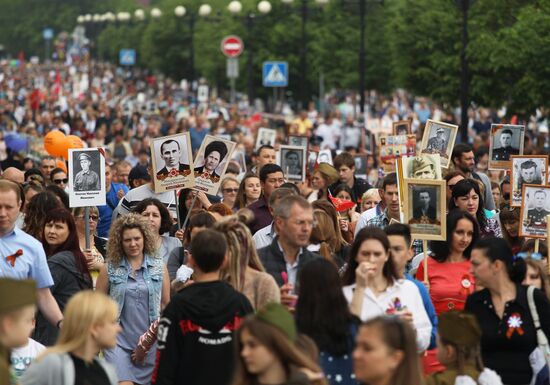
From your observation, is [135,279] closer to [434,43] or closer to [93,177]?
[93,177]

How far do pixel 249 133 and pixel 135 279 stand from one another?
2823cm

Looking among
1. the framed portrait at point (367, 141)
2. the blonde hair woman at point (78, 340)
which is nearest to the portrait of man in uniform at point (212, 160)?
the blonde hair woman at point (78, 340)

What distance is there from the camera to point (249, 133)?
39.2 m

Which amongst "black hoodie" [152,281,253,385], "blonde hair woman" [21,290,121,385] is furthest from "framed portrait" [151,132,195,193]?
"blonde hair woman" [21,290,121,385]

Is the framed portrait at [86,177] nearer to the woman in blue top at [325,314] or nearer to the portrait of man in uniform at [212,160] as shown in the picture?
the portrait of man in uniform at [212,160]

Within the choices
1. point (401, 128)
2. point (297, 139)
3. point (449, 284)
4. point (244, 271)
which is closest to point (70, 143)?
point (297, 139)

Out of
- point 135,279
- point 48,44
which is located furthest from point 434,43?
point 48,44

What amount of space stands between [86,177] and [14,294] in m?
6.81

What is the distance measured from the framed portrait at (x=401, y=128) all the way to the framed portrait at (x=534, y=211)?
25.4ft

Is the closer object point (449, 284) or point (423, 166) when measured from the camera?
point (449, 284)

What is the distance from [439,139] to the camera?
16.6m

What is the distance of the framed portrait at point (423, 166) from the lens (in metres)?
13.8

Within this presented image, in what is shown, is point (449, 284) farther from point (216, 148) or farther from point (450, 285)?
point (216, 148)

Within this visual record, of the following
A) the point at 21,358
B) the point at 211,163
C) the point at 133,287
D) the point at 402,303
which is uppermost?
the point at 211,163
